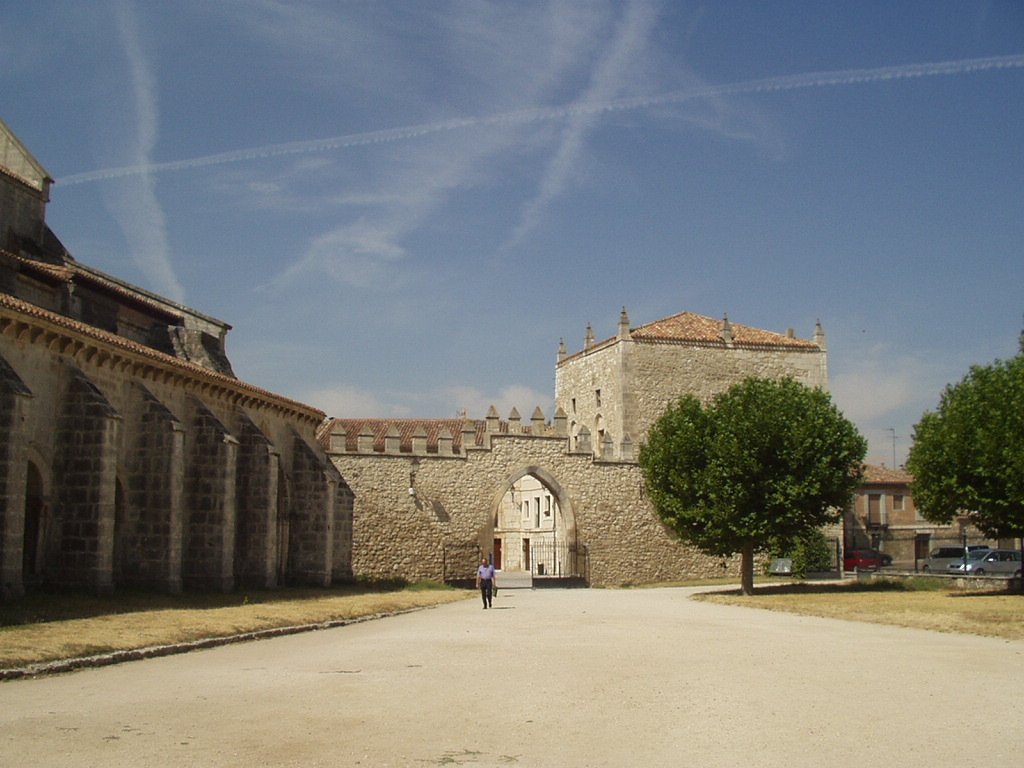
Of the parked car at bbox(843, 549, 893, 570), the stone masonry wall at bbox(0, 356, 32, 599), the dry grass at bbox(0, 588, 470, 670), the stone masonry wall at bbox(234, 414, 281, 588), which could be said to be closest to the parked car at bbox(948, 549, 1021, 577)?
the parked car at bbox(843, 549, 893, 570)

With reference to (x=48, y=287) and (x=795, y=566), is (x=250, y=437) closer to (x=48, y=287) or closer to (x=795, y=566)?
(x=48, y=287)

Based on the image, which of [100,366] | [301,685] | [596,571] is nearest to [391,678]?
[301,685]

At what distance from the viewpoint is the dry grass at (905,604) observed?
2123cm

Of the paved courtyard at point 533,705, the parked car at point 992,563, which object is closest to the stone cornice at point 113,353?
the paved courtyard at point 533,705

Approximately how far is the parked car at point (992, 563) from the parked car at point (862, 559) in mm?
6476

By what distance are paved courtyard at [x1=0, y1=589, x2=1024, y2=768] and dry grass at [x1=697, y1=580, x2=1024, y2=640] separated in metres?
3.05

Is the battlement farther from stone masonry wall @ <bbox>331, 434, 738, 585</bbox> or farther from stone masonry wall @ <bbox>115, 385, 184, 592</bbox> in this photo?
stone masonry wall @ <bbox>115, 385, 184, 592</bbox>

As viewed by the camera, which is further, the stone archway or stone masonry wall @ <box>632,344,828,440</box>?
the stone archway

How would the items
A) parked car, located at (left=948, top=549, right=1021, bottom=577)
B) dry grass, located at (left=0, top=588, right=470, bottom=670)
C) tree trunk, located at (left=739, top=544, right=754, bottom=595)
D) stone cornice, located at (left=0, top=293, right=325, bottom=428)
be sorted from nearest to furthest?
dry grass, located at (left=0, top=588, right=470, bottom=670), stone cornice, located at (left=0, top=293, right=325, bottom=428), tree trunk, located at (left=739, top=544, right=754, bottom=595), parked car, located at (left=948, top=549, right=1021, bottom=577)

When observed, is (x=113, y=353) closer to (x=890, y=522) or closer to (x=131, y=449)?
(x=131, y=449)

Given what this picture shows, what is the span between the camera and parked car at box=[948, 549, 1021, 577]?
42469 millimetres

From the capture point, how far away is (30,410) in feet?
62.6

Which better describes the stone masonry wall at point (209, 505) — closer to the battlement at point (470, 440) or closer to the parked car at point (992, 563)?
the battlement at point (470, 440)

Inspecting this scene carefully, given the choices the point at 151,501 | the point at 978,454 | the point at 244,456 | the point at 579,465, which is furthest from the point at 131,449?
the point at 579,465
